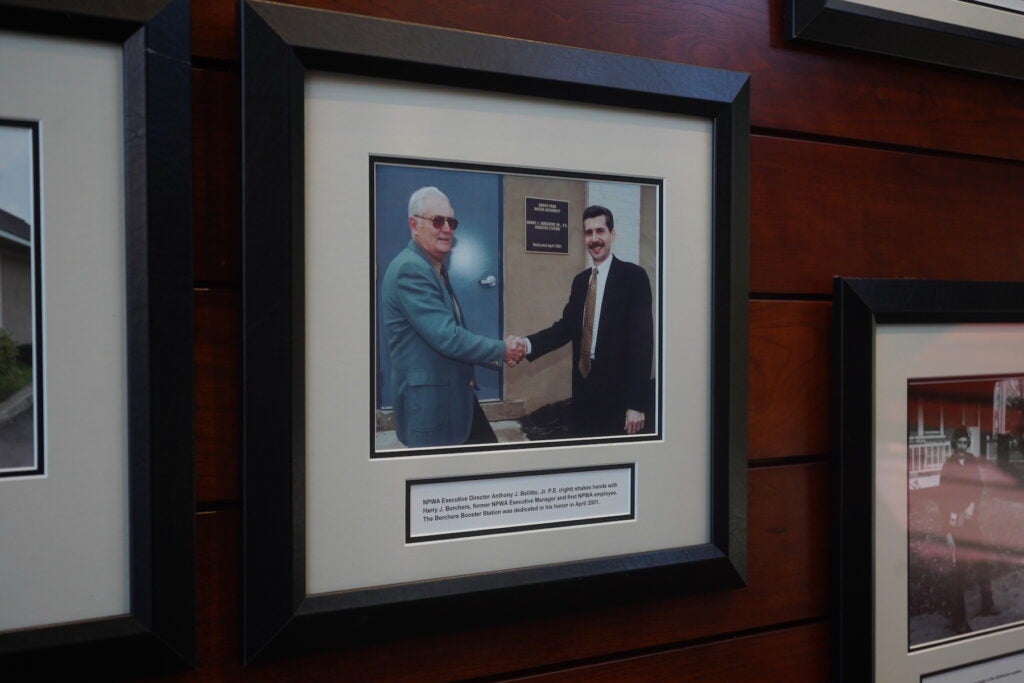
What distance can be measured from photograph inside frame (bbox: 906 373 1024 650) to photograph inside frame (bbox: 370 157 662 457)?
275mm

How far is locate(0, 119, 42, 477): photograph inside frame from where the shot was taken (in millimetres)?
362

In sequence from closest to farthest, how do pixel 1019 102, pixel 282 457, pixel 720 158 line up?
pixel 282 457 → pixel 720 158 → pixel 1019 102

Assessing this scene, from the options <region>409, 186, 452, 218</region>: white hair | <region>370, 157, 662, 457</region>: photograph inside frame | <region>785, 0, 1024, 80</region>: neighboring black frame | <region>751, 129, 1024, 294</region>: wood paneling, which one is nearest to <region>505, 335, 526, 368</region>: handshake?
<region>370, 157, 662, 457</region>: photograph inside frame

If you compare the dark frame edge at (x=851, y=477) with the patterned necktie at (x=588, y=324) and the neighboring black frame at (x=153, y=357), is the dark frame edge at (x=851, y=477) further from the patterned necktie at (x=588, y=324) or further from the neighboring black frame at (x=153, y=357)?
the neighboring black frame at (x=153, y=357)

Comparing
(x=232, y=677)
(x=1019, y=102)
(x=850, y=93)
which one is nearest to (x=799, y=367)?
(x=850, y=93)

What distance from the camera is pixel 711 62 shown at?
1.76 ft

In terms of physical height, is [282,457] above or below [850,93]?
below

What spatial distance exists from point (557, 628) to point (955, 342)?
43 cm

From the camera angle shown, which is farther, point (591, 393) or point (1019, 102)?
point (1019, 102)

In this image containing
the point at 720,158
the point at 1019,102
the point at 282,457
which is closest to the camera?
the point at 282,457

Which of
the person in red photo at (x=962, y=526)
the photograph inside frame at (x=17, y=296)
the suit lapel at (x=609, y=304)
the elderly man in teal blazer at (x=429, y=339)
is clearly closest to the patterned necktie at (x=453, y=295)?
the elderly man in teal blazer at (x=429, y=339)

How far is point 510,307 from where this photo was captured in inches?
18.4

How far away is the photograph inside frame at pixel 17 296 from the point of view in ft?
1.19

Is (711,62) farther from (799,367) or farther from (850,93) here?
(799,367)
